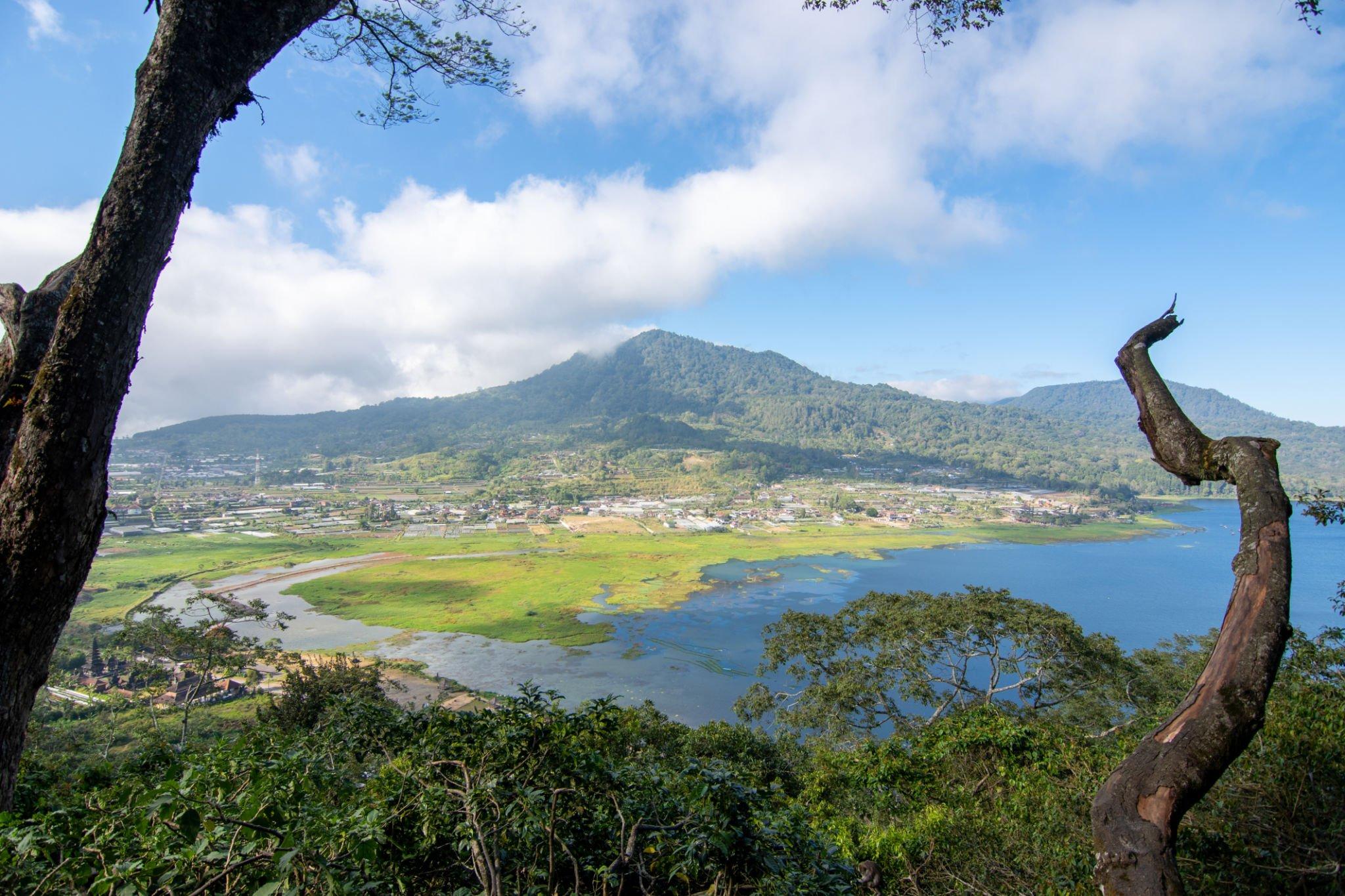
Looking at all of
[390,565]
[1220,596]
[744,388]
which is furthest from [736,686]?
[744,388]

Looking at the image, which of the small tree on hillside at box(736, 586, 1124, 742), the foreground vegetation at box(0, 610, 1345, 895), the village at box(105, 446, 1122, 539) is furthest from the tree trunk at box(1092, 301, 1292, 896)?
the village at box(105, 446, 1122, 539)

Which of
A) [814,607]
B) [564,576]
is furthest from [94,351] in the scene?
[564,576]

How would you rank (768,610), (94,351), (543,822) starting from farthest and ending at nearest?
(768,610) → (543,822) → (94,351)

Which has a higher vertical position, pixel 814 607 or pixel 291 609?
pixel 814 607

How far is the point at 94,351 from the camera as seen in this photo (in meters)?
1.49

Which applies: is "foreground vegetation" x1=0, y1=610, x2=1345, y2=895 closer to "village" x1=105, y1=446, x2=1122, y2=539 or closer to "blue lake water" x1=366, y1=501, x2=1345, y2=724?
"blue lake water" x1=366, y1=501, x2=1345, y2=724

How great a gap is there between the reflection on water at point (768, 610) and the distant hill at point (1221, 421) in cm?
2619

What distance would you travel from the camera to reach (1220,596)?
27.8 metres

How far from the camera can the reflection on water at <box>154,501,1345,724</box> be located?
1714 cm

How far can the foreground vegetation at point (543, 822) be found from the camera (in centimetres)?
117

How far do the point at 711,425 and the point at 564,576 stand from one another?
8240cm

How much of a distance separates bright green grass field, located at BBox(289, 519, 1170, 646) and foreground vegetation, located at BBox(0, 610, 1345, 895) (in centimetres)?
Result: 1786

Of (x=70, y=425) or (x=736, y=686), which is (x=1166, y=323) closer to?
(x=70, y=425)

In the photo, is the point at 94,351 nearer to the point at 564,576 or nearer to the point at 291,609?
the point at 291,609
